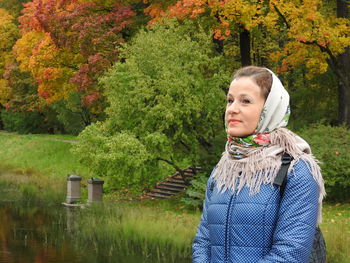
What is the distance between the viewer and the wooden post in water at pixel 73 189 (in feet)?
65.7

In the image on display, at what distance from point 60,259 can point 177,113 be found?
21.1 feet

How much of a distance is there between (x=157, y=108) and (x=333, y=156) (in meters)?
5.10

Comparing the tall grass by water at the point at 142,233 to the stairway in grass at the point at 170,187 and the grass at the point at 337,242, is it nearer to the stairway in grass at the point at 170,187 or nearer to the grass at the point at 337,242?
the grass at the point at 337,242

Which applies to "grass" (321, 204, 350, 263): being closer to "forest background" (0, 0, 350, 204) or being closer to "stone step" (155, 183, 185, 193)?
"forest background" (0, 0, 350, 204)

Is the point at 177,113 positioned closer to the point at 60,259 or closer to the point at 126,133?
the point at 126,133

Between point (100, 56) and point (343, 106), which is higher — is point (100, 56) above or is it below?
above

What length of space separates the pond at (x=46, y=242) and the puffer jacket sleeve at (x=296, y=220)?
868cm

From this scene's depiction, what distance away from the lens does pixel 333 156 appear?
613 inches

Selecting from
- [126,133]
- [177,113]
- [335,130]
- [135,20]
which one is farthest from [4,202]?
[335,130]

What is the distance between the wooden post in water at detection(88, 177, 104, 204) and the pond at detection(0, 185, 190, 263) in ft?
3.24

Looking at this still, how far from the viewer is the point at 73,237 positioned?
13.7 m

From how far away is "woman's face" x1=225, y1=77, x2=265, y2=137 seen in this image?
2656mm

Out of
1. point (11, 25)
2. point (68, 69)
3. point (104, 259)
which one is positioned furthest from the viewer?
point (11, 25)

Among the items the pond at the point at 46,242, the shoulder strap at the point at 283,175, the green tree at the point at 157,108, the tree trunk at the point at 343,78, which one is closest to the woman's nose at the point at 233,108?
the shoulder strap at the point at 283,175
